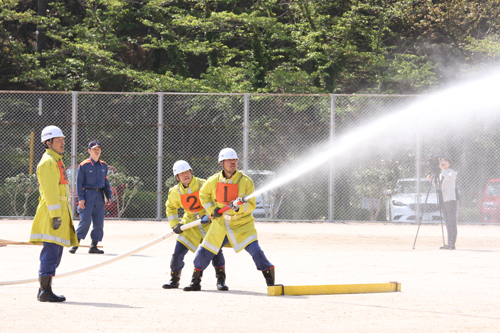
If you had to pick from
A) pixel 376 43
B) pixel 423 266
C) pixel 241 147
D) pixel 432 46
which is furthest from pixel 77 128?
pixel 432 46

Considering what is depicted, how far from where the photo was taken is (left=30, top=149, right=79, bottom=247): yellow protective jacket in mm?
6348

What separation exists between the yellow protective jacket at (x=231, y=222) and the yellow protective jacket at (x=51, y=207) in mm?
1567

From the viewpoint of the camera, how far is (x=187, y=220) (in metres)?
7.58

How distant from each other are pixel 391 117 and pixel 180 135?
6.24m

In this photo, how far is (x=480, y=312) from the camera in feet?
19.9

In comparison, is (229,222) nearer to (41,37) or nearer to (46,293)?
(46,293)

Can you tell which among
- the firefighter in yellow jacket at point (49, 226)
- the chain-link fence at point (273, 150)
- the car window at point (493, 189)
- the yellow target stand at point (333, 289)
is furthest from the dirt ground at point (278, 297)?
the car window at point (493, 189)

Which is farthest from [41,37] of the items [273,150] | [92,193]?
[92,193]

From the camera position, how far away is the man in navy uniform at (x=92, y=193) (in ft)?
35.1

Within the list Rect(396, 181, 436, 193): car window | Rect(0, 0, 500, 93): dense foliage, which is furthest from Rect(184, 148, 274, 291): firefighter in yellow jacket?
Rect(0, 0, 500, 93): dense foliage

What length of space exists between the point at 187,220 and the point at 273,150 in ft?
31.4

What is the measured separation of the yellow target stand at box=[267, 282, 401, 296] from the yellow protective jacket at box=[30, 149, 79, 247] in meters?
2.33

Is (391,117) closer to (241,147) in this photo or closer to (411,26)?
(241,147)

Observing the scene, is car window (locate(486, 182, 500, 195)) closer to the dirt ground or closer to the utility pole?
the dirt ground
